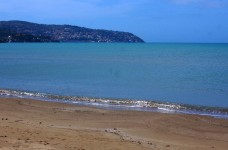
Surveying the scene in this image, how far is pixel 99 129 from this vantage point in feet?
43.6

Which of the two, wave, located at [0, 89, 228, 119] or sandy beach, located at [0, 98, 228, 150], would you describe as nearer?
sandy beach, located at [0, 98, 228, 150]

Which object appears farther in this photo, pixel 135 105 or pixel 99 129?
pixel 135 105

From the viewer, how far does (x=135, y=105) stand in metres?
20.5

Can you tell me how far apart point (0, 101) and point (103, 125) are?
7.58 m

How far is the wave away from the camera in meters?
19.1

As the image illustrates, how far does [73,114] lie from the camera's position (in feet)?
55.1

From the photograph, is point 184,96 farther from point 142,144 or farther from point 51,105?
point 142,144

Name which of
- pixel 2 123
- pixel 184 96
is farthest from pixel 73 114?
pixel 184 96

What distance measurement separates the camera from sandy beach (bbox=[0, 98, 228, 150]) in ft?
33.9

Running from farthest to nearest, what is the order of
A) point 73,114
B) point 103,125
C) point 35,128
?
point 73,114 → point 103,125 → point 35,128

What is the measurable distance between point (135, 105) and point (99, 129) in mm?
7414

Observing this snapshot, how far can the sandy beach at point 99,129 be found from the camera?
10.3 m

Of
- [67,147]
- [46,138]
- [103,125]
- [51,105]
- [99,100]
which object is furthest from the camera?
[99,100]

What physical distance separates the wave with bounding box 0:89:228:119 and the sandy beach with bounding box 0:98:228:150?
1768mm
